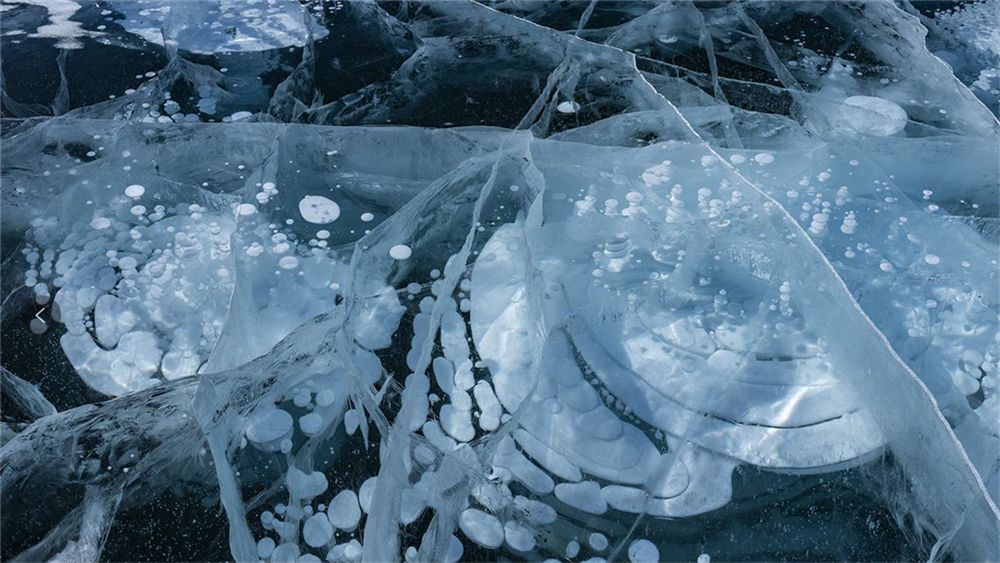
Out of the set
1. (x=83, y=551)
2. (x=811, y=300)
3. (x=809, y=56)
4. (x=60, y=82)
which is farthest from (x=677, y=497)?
(x=60, y=82)

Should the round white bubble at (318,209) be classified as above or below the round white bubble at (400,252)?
below

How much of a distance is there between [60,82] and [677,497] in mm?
1379

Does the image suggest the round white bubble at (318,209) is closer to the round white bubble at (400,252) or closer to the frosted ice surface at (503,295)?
the frosted ice surface at (503,295)

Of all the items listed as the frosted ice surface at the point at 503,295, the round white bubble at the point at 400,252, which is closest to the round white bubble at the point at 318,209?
the frosted ice surface at the point at 503,295

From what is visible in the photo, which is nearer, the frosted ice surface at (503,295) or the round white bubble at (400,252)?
the frosted ice surface at (503,295)

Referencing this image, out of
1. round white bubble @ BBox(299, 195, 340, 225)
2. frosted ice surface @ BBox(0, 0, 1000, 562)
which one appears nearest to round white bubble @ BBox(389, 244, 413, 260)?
frosted ice surface @ BBox(0, 0, 1000, 562)

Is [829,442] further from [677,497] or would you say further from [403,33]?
[403,33]

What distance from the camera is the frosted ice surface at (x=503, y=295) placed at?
3.14 feet

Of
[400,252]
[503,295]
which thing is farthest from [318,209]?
[503,295]

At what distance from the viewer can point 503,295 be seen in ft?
3.78

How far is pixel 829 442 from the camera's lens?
1.03m

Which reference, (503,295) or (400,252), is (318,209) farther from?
(503,295)

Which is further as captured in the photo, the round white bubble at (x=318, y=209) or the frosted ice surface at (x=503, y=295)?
the round white bubble at (x=318, y=209)

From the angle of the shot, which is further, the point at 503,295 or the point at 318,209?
the point at 318,209
